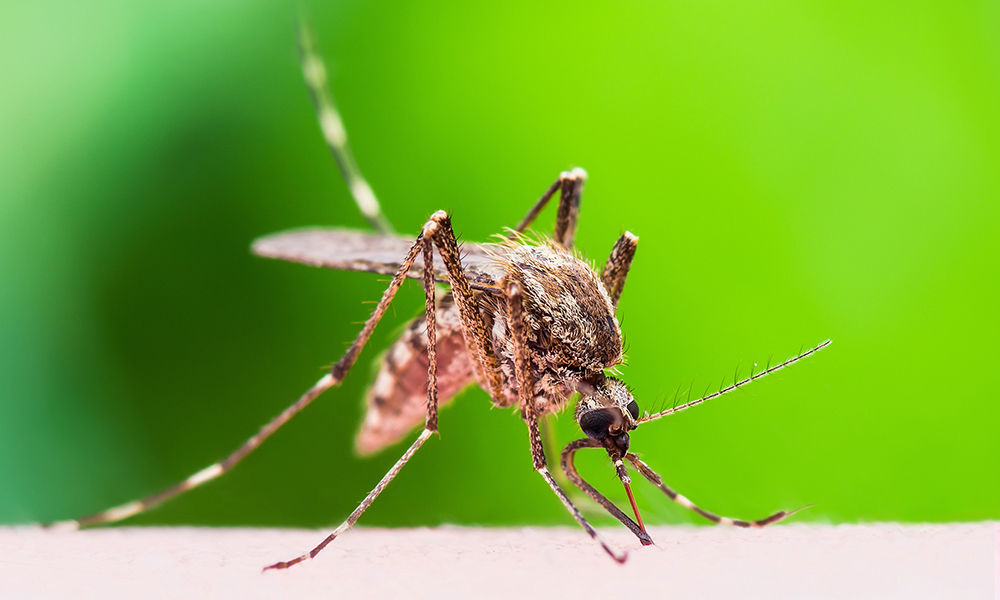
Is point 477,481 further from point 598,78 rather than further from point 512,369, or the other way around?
point 598,78

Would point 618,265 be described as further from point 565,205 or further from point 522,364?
point 522,364

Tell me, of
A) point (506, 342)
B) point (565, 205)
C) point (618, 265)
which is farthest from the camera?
point (565, 205)

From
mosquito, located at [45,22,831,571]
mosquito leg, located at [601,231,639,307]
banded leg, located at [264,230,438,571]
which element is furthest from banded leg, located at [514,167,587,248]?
banded leg, located at [264,230,438,571]

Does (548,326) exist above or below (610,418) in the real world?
above

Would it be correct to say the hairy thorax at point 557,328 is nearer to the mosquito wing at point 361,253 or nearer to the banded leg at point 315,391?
the mosquito wing at point 361,253

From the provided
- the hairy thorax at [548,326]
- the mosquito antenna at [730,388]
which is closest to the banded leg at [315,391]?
the hairy thorax at [548,326]

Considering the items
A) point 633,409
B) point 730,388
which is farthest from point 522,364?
point 730,388

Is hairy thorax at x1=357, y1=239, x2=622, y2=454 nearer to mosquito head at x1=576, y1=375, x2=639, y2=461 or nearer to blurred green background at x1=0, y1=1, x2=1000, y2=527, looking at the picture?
mosquito head at x1=576, y1=375, x2=639, y2=461
